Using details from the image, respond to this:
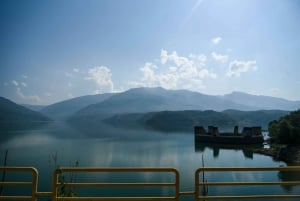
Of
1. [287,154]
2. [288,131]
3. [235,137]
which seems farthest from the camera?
[235,137]

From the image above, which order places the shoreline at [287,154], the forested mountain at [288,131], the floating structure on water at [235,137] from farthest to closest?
the floating structure on water at [235,137] < the forested mountain at [288,131] < the shoreline at [287,154]

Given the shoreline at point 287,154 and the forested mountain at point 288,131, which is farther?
the forested mountain at point 288,131

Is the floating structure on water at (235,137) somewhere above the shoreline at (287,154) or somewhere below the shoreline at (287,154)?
above

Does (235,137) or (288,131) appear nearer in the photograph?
(288,131)

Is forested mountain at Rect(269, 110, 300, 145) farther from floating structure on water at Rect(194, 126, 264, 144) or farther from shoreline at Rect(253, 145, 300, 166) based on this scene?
floating structure on water at Rect(194, 126, 264, 144)

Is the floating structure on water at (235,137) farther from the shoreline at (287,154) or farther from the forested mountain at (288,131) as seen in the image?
the shoreline at (287,154)

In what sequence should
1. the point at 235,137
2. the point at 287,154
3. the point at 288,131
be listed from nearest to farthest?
the point at 287,154
the point at 288,131
the point at 235,137

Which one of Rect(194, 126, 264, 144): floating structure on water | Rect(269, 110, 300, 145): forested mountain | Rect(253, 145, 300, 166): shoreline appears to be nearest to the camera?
Rect(253, 145, 300, 166): shoreline

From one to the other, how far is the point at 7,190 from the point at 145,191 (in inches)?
470

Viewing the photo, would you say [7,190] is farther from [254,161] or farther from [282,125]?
[282,125]

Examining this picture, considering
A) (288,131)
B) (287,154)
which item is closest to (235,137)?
(288,131)

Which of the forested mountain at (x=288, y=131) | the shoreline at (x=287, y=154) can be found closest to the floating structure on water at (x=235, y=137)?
the forested mountain at (x=288, y=131)

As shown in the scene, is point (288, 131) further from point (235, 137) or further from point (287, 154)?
point (235, 137)

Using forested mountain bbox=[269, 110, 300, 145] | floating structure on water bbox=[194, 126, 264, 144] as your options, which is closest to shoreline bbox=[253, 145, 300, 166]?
forested mountain bbox=[269, 110, 300, 145]
